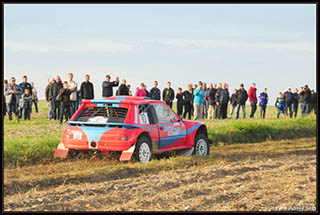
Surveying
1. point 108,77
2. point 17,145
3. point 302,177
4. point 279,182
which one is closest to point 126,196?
point 279,182

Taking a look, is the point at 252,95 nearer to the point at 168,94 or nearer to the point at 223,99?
the point at 223,99

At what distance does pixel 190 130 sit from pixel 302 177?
4171 mm

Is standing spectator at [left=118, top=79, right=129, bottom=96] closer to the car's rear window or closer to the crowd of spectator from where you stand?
the crowd of spectator

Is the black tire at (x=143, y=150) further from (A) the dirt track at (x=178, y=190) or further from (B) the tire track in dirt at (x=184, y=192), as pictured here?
(B) the tire track in dirt at (x=184, y=192)

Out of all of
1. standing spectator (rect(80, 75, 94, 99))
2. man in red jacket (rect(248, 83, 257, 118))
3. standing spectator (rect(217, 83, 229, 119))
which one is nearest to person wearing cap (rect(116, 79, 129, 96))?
standing spectator (rect(80, 75, 94, 99))

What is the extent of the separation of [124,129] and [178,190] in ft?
11.1

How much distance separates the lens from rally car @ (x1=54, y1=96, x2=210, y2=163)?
12914 mm

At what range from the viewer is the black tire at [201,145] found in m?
14.9

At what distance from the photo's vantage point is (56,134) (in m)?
16.7

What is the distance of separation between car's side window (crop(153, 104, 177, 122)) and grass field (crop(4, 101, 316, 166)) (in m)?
2.83

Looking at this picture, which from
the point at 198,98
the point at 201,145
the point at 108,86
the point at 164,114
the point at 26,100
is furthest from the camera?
the point at 198,98

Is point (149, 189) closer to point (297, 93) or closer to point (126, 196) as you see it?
point (126, 196)

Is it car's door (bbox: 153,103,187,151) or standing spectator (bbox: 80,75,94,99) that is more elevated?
standing spectator (bbox: 80,75,94,99)

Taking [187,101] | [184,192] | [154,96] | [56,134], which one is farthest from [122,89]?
[184,192]
